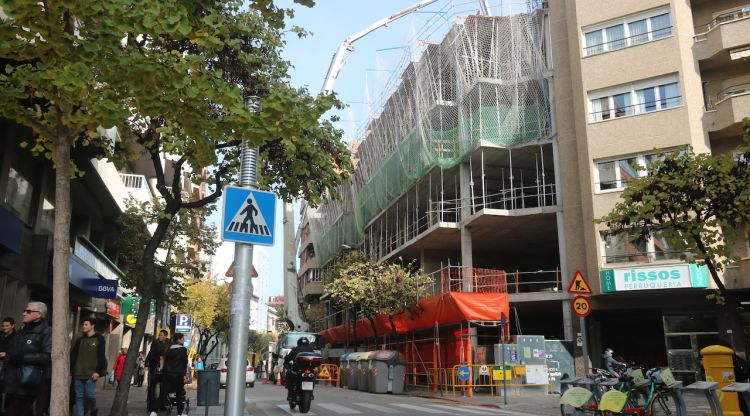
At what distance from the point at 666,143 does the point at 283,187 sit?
16840 millimetres

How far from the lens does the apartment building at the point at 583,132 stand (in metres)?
23.8

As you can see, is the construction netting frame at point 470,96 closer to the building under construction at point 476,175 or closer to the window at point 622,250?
the building under construction at point 476,175

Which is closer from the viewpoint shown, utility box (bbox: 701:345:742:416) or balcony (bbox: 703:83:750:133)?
utility box (bbox: 701:345:742:416)

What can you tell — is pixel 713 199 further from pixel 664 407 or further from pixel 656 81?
pixel 656 81

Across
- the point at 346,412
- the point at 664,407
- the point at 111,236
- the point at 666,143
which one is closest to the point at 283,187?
the point at 346,412

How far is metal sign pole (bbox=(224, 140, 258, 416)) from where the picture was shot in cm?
540

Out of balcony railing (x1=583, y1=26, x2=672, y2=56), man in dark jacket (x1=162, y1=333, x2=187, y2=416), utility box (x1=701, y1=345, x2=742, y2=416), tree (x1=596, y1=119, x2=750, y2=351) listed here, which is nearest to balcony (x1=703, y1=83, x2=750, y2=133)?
balcony railing (x1=583, y1=26, x2=672, y2=56)

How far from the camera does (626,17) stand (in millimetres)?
25844

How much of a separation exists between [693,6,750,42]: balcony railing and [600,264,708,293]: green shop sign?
9554 millimetres

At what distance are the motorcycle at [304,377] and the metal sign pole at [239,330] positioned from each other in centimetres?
771

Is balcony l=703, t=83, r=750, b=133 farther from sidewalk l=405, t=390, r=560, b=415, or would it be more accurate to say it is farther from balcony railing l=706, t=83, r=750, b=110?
sidewalk l=405, t=390, r=560, b=415

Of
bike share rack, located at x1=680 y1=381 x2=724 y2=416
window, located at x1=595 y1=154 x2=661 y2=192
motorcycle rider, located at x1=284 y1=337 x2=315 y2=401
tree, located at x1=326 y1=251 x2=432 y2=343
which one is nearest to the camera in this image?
bike share rack, located at x1=680 y1=381 x2=724 y2=416

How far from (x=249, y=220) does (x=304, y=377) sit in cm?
792

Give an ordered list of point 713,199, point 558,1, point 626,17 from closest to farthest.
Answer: point 713,199 < point 626,17 < point 558,1
